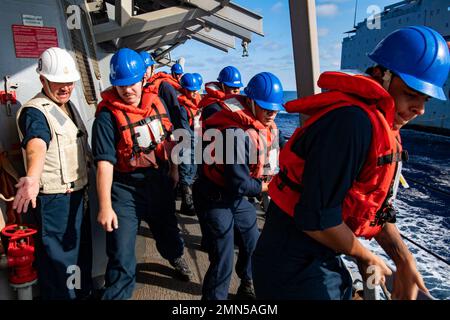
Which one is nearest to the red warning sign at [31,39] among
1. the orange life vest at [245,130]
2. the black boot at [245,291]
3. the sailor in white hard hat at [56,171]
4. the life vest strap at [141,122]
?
the sailor in white hard hat at [56,171]

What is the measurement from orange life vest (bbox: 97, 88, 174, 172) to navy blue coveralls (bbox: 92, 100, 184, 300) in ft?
0.19

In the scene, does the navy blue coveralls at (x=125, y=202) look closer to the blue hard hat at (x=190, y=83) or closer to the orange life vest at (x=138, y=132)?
the orange life vest at (x=138, y=132)

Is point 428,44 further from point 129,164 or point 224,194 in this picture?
point 129,164

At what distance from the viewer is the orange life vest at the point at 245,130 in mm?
2193

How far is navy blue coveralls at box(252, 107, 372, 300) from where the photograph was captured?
1.02m

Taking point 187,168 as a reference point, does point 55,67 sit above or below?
above

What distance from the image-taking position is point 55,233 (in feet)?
7.09

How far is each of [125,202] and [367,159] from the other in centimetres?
177

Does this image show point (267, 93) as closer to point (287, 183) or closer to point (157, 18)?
point (287, 183)

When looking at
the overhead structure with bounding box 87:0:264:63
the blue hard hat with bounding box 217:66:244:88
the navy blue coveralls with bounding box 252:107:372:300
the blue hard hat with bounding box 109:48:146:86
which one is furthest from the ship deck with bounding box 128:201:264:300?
the overhead structure with bounding box 87:0:264:63

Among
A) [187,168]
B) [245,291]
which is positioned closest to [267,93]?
[245,291]

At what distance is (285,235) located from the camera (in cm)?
132

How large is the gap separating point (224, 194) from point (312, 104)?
4.08ft

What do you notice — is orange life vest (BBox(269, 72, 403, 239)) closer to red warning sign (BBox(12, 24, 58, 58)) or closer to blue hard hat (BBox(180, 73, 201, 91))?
red warning sign (BBox(12, 24, 58, 58))
